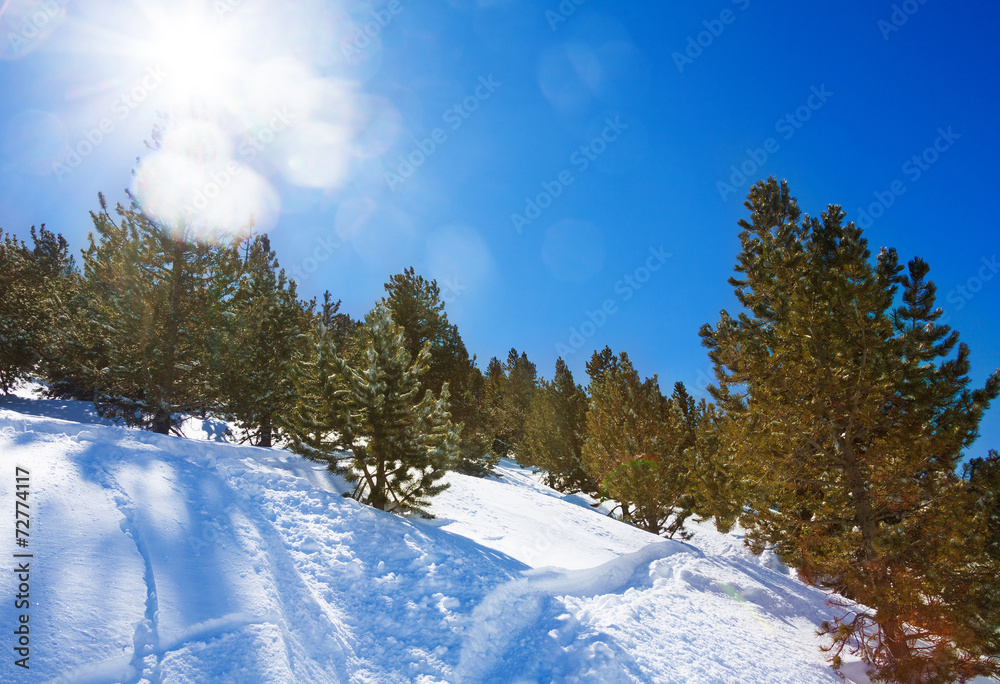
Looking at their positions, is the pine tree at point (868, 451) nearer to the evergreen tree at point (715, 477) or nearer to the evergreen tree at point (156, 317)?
the evergreen tree at point (715, 477)

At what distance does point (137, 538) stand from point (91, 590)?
1.19 m

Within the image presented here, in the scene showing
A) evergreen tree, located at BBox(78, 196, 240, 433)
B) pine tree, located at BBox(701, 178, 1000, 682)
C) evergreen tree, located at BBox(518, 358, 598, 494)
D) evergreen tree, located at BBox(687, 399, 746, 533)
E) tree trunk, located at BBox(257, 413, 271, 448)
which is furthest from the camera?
evergreen tree, located at BBox(518, 358, 598, 494)

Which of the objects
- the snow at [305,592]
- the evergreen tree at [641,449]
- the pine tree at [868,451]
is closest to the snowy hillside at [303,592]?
the snow at [305,592]

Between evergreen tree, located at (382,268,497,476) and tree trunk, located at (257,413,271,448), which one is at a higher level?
evergreen tree, located at (382,268,497,476)

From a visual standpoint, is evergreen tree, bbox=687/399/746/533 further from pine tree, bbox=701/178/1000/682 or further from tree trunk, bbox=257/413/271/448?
tree trunk, bbox=257/413/271/448

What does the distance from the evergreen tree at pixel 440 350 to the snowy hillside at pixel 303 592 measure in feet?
31.3

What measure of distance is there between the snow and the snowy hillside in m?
0.03

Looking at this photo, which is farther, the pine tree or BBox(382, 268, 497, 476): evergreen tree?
BBox(382, 268, 497, 476): evergreen tree

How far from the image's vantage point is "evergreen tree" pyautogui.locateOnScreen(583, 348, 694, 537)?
16516mm

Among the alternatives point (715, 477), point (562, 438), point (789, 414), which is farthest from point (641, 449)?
point (562, 438)

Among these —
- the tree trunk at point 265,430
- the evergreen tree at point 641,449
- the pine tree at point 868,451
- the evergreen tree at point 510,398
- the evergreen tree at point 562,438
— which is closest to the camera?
the pine tree at point 868,451

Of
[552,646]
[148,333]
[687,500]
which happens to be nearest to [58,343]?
[148,333]

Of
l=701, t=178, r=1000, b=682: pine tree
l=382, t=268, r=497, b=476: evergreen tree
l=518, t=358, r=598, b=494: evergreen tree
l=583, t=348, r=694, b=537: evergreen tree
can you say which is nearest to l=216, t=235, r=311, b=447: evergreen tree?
l=382, t=268, r=497, b=476: evergreen tree

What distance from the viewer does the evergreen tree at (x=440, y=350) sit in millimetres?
19234
